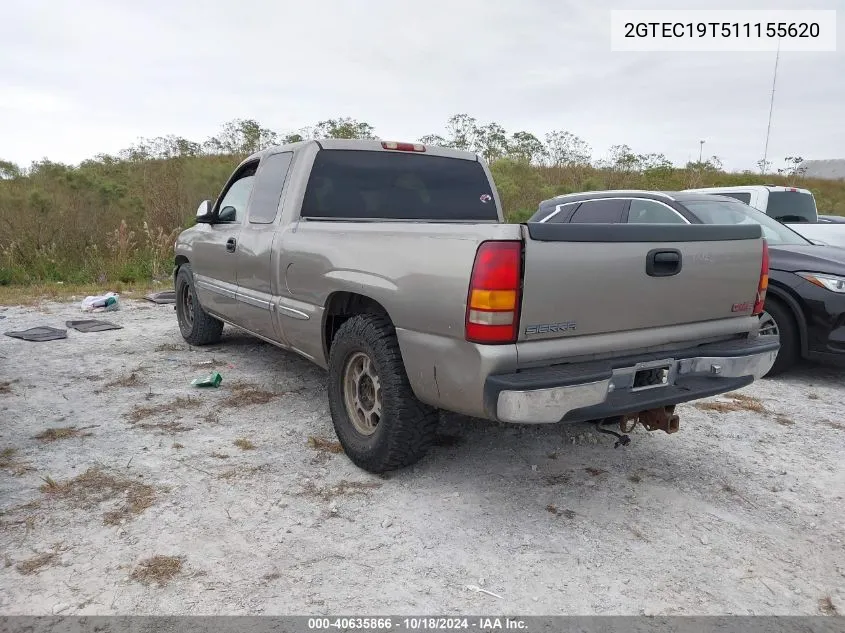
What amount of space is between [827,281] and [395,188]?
3760mm

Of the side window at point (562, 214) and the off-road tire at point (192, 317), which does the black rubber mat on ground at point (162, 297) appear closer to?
the off-road tire at point (192, 317)

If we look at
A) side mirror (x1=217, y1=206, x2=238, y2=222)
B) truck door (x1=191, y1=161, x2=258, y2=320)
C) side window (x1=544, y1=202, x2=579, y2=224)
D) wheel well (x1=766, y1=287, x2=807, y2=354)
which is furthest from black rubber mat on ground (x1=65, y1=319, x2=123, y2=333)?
wheel well (x1=766, y1=287, x2=807, y2=354)

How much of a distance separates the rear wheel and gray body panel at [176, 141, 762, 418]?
2.37m

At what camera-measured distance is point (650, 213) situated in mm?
6660

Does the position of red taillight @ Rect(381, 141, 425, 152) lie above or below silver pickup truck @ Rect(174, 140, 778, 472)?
above

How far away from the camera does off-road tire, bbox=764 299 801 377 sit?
5402 mm

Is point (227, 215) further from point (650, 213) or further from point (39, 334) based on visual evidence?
point (650, 213)

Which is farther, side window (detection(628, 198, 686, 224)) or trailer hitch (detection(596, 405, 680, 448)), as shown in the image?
side window (detection(628, 198, 686, 224))

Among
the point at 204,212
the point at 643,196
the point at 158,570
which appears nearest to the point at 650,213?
the point at 643,196

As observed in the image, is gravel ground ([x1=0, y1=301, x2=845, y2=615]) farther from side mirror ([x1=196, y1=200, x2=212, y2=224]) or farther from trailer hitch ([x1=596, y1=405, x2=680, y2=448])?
side mirror ([x1=196, y1=200, x2=212, y2=224])

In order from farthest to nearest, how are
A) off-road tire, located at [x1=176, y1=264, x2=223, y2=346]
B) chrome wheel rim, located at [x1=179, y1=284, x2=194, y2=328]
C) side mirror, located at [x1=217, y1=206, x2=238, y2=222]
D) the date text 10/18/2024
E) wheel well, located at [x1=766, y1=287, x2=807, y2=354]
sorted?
chrome wheel rim, located at [x1=179, y1=284, x2=194, y2=328], off-road tire, located at [x1=176, y1=264, x2=223, y2=346], wheel well, located at [x1=766, y1=287, x2=807, y2=354], side mirror, located at [x1=217, y1=206, x2=238, y2=222], the date text 10/18/2024

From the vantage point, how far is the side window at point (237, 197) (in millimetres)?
5066

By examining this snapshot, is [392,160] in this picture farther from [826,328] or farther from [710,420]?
[826,328]

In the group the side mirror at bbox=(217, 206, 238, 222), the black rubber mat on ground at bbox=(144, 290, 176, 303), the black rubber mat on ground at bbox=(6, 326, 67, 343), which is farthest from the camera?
the black rubber mat on ground at bbox=(144, 290, 176, 303)
